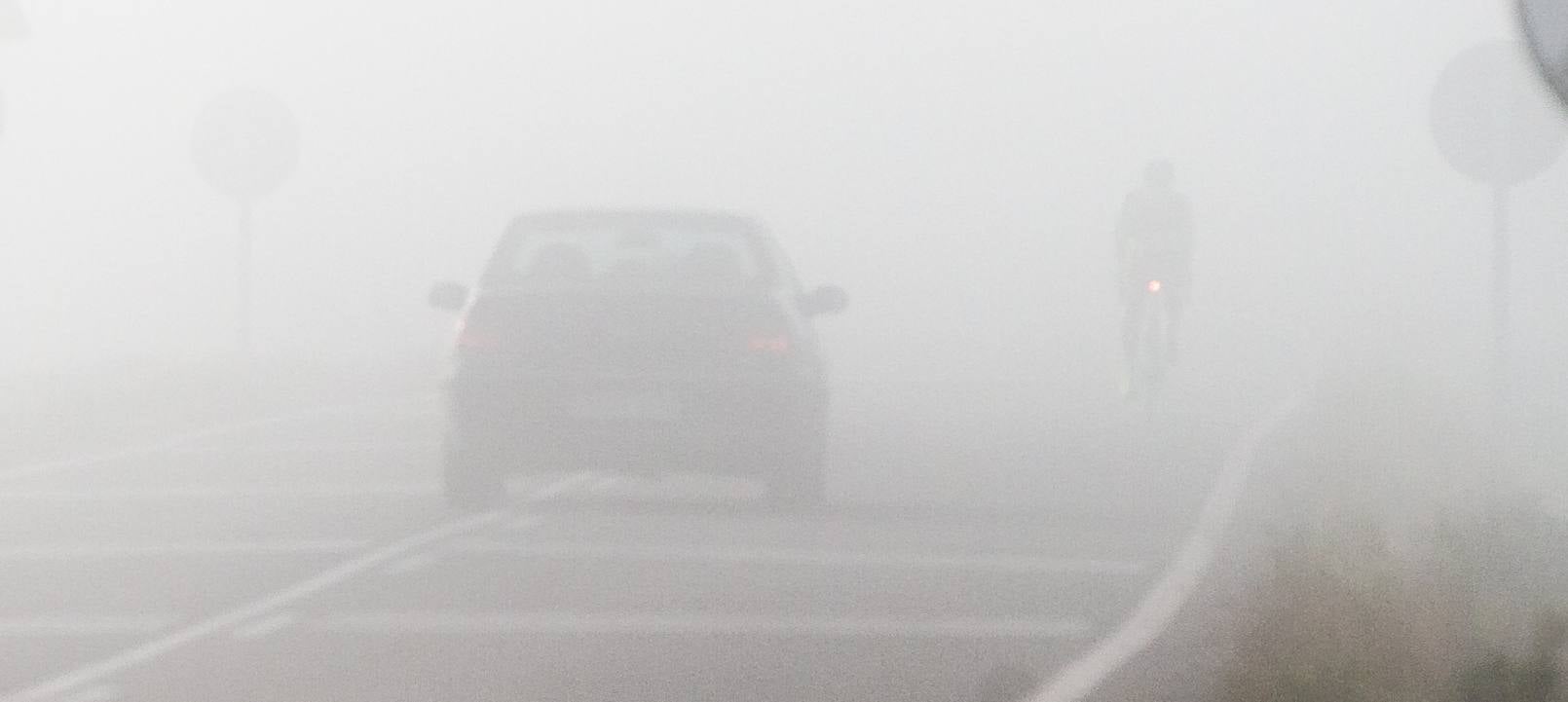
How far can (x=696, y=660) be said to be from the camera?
Answer: 10.9 m

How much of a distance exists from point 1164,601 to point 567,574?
2503mm

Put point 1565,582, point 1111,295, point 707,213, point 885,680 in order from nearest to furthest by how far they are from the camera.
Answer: point 885,680
point 1565,582
point 707,213
point 1111,295

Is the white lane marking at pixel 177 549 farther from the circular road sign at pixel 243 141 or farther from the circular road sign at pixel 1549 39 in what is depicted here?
the circular road sign at pixel 243 141

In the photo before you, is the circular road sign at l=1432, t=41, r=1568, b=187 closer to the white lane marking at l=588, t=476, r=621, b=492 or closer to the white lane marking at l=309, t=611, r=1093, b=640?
the white lane marking at l=588, t=476, r=621, b=492

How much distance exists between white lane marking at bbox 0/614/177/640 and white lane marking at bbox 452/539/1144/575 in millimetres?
2709

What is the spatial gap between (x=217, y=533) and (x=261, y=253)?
205ft

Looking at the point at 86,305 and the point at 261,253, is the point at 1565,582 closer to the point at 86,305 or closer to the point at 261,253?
the point at 86,305

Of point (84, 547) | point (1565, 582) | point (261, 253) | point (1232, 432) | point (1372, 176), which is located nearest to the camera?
point (1565, 582)

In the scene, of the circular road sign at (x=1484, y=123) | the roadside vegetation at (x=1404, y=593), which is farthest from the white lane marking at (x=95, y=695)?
the circular road sign at (x=1484, y=123)

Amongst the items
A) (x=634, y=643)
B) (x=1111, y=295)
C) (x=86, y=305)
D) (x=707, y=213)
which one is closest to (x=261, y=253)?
(x=86, y=305)

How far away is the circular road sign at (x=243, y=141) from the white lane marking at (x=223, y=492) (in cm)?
1130

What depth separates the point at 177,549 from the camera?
14.7 metres

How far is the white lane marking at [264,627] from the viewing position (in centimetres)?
1148

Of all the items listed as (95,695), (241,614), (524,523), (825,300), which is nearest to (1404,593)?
(95,695)
